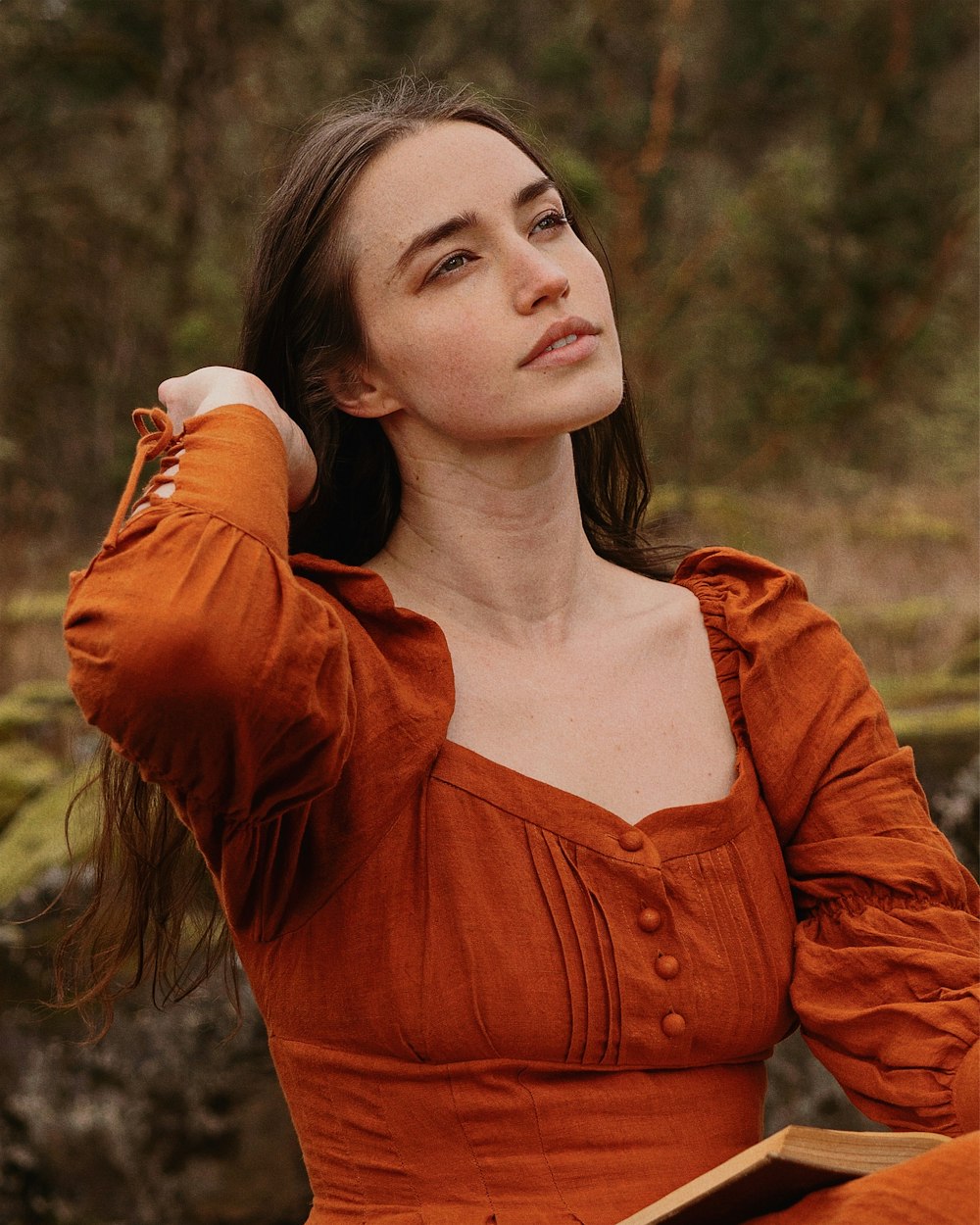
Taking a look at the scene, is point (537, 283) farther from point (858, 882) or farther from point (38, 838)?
point (38, 838)

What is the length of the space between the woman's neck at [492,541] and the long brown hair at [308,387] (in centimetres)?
11

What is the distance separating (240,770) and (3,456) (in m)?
6.74

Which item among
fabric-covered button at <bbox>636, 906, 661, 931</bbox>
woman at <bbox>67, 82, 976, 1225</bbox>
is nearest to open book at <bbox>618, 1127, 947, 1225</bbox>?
woman at <bbox>67, 82, 976, 1225</bbox>

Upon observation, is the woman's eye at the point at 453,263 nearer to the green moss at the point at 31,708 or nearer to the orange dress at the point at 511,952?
the orange dress at the point at 511,952

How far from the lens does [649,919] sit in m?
1.65

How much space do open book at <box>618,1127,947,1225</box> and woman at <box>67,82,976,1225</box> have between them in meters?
0.04

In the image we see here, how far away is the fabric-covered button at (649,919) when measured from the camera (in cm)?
165

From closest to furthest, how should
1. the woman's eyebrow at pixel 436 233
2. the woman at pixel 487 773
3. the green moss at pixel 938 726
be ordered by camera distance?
the woman at pixel 487 773 → the woman's eyebrow at pixel 436 233 → the green moss at pixel 938 726

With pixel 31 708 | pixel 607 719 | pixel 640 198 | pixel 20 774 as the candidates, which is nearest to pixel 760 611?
pixel 607 719

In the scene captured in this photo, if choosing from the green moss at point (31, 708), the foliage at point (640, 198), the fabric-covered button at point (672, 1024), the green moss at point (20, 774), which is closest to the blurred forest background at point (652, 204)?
the foliage at point (640, 198)

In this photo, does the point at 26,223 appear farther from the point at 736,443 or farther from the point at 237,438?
the point at 237,438

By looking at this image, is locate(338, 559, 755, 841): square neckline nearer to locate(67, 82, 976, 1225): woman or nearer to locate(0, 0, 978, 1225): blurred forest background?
locate(67, 82, 976, 1225): woman

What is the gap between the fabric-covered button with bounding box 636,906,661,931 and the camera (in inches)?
65.0

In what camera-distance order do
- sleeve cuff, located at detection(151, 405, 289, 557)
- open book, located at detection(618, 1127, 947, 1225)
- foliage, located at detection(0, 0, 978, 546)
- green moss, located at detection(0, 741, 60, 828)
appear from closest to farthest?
1. open book, located at detection(618, 1127, 947, 1225)
2. sleeve cuff, located at detection(151, 405, 289, 557)
3. green moss, located at detection(0, 741, 60, 828)
4. foliage, located at detection(0, 0, 978, 546)
